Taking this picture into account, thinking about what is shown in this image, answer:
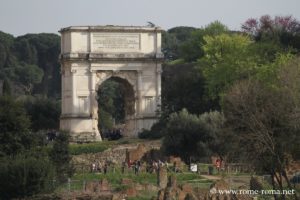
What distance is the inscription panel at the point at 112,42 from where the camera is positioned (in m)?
75.8

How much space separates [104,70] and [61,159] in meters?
22.8

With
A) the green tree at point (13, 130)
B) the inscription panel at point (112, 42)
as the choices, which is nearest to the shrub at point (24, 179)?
the green tree at point (13, 130)

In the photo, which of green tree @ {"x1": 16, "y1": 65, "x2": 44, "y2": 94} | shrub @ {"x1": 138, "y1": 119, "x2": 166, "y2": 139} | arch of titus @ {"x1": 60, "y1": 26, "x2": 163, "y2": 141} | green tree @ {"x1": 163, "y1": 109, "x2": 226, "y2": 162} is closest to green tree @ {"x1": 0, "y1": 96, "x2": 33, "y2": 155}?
green tree @ {"x1": 163, "y1": 109, "x2": 226, "y2": 162}

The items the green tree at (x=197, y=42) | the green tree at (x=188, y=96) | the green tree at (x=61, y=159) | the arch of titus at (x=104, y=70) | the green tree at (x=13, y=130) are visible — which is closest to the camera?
the green tree at (x=61, y=159)

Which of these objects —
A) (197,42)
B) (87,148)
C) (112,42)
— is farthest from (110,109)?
(87,148)

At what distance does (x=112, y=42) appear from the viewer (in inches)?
2985

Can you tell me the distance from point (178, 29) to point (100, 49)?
93991 mm

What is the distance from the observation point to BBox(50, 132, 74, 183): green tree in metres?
51.8

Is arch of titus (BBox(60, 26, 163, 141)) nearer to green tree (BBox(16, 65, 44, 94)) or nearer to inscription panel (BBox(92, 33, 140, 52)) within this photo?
inscription panel (BBox(92, 33, 140, 52))

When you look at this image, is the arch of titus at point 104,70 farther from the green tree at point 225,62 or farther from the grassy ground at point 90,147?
the grassy ground at point 90,147

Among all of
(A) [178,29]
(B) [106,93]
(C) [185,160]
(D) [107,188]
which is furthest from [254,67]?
(A) [178,29]

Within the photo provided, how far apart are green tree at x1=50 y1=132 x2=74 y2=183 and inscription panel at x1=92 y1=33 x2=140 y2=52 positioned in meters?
20.0

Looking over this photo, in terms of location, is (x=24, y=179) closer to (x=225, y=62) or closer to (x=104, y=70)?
(x=225, y=62)

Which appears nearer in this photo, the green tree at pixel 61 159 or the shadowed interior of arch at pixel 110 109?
the green tree at pixel 61 159
